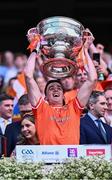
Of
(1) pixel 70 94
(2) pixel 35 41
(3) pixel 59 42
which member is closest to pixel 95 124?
(1) pixel 70 94

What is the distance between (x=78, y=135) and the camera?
27.2ft

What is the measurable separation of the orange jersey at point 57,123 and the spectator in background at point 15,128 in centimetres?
38

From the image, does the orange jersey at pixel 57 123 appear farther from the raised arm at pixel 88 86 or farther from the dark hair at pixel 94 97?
the dark hair at pixel 94 97

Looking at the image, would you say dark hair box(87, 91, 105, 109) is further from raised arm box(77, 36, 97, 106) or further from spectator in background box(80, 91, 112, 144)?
raised arm box(77, 36, 97, 106)

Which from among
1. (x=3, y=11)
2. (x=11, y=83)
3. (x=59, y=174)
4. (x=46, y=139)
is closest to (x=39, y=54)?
(x=46, y=139)

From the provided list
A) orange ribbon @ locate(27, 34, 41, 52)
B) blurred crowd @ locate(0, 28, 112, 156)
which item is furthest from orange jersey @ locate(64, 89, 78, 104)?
orange ribbon @ locate(27, 34, 41, 52)

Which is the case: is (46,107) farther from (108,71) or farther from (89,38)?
(108,71)

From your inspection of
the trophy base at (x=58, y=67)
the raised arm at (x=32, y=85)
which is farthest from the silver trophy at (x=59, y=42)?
the raised arm at (x=32, y=85)

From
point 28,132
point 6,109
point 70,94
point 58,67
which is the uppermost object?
point 58,67

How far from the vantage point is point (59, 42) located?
846 cm

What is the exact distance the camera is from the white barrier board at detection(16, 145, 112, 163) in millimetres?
8078

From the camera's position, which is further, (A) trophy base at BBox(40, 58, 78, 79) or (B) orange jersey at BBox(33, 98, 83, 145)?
(A) trophy base at BBox(40, 58, 78, 79)

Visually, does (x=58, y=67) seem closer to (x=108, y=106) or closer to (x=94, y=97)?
(x=94, y=97)

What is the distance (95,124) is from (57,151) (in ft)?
2.19
